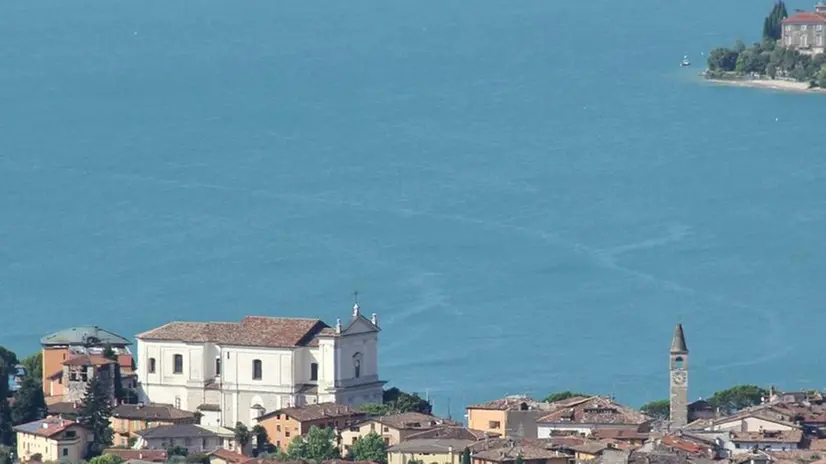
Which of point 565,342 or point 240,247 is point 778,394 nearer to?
point 565,342

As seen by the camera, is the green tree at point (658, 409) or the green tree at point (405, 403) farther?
the green tree at point (658, 409)

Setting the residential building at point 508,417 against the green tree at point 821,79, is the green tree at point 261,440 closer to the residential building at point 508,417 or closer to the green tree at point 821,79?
the residential building at point 508,417

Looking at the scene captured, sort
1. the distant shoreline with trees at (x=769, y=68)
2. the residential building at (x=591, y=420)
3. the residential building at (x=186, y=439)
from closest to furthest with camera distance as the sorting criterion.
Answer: the residential building at (x=591, y=420)
the residential building at (x=186, y=439)
the distant shoreline with trees at (x=769, y=68)

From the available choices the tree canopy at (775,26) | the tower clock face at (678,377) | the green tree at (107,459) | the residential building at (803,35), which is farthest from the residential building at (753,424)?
the tree canopy at (775,26)

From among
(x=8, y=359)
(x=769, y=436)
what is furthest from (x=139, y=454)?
(x=769, y=436)

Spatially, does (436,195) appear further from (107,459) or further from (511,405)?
(107,459)
